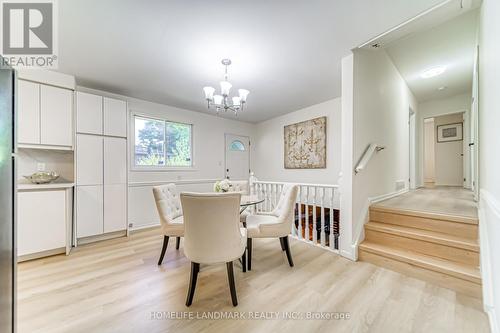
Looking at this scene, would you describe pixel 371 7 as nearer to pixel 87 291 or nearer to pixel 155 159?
pixel 87 291

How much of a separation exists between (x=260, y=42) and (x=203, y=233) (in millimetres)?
2029

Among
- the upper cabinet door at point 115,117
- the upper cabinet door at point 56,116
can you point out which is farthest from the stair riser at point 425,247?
the upper cabinet door at point 56,116

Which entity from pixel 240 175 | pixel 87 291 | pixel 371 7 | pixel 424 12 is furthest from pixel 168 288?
pixel 240 175

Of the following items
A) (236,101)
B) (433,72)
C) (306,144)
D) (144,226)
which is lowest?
(144,226)

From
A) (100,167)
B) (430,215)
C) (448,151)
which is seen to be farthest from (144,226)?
(448,151)

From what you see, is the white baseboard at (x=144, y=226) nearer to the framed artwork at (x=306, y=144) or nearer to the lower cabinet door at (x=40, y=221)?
the lower cabinet door at (x=40, y=221)

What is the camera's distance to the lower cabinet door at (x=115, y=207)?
9.82ft

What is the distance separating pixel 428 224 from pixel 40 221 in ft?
15.3

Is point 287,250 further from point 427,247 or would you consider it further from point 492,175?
Result: point 492,175

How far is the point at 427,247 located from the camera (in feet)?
6.60

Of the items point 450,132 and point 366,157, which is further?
point 450,132

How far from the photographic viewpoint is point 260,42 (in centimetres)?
208

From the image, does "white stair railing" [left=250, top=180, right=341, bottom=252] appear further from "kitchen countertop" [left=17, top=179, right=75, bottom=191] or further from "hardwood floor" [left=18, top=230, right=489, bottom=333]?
"kitchen countertop" [left=17, top=179, right=75, bottom=191]

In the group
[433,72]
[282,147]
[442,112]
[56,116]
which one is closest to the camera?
[56,116]
